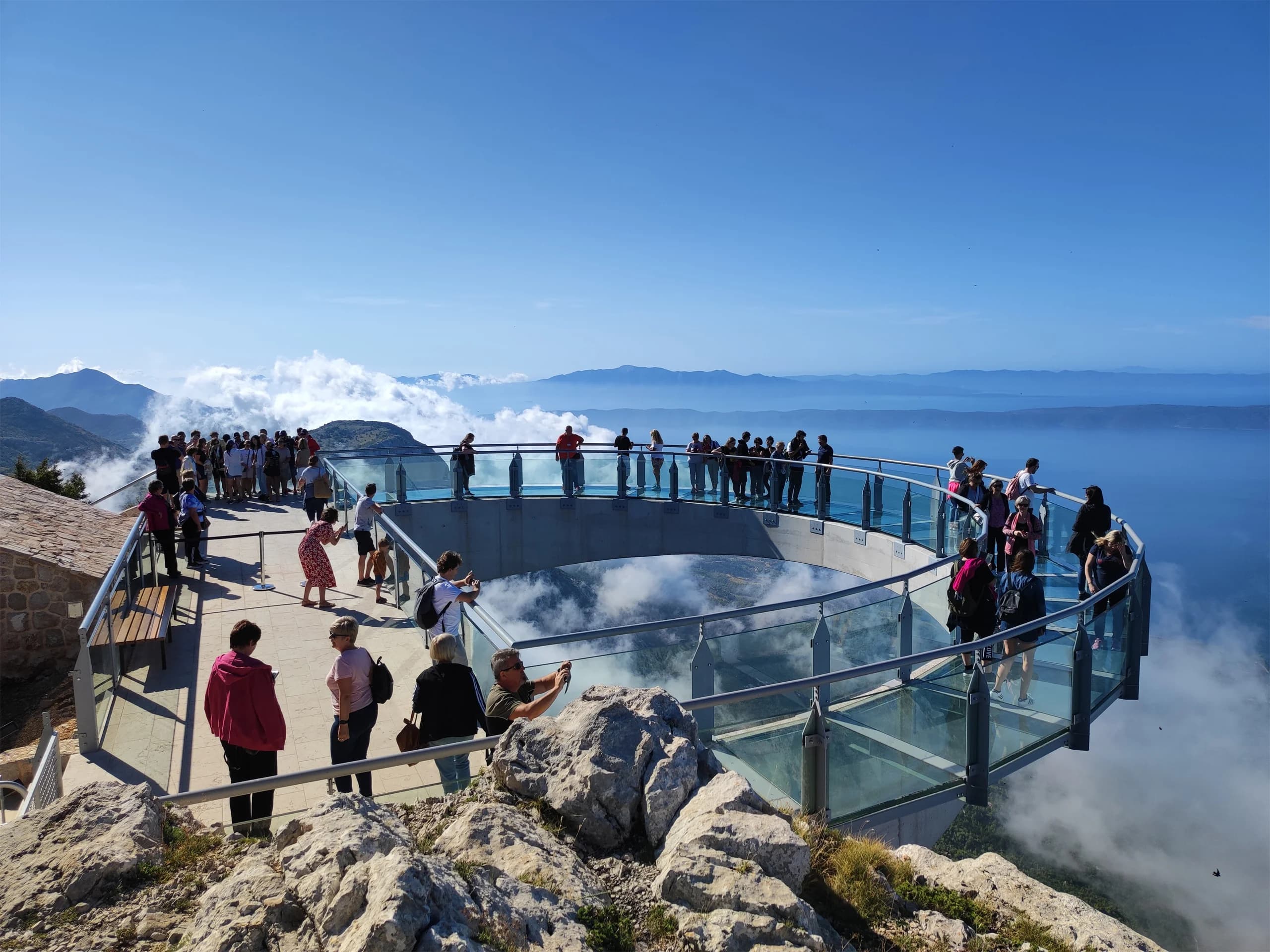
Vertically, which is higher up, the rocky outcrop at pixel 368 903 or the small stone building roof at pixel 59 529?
the rocky outcrop at pixel 368 903

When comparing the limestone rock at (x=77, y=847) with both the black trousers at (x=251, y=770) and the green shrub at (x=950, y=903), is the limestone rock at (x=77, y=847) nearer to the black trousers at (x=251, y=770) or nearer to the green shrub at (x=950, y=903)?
the black trousers at (x=251, y=770)

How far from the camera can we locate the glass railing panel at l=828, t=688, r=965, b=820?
225 inches

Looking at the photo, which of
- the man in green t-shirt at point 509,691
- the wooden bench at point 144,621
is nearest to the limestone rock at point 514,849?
the man in green t-shirt at point 509,691

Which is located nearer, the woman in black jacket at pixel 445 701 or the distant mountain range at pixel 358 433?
the woman in black jacket at pixel 445 701

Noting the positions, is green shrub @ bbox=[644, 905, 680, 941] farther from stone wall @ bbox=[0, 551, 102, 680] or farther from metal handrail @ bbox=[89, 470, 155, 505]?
metal handrail @ bbox=[89, 470, 155, 505]

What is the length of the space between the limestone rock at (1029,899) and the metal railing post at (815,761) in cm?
80

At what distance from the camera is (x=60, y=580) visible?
13500 millimetres

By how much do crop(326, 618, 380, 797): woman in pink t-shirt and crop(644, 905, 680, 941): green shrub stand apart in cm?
305

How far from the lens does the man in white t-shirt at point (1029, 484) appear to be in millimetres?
13531

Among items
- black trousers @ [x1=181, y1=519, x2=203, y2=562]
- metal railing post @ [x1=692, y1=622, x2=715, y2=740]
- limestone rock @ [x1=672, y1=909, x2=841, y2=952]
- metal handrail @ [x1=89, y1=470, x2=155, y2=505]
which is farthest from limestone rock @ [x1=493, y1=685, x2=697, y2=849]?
metal handrail @ [x1=89, y1=470, x2=155, y2=505]

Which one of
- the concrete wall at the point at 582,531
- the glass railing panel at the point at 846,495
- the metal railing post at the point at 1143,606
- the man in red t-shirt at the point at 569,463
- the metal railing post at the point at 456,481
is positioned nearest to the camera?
the metal railing post at the point at 1143,606

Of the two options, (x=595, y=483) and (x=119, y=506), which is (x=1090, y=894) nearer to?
(x=595, y=483)

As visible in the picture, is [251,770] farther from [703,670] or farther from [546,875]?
[703,670]

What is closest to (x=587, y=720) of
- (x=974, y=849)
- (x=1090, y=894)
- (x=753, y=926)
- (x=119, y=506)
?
(x=753, y=926)
